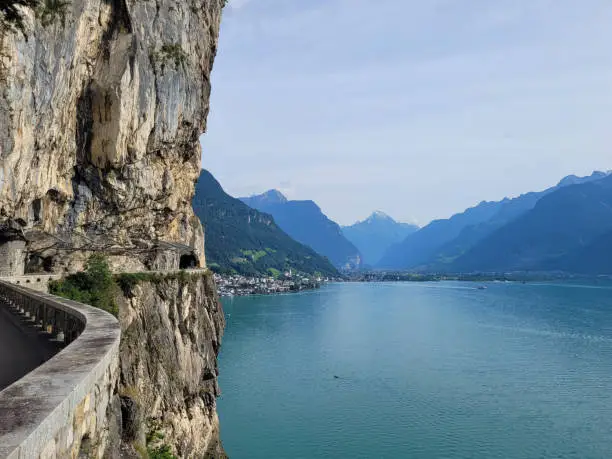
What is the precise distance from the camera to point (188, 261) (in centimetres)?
4444

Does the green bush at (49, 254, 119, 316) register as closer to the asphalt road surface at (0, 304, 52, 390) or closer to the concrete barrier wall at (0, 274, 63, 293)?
the concrete barrier wall at (0, 274, 63, 293)

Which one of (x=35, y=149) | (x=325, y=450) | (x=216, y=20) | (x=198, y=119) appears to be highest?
(x=216, y=20)

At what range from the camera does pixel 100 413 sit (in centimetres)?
670

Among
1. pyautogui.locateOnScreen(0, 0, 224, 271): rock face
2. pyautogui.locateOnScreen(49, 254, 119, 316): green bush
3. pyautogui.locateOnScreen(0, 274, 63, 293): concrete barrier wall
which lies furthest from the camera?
pyautogui.locateOnScreen(0, 0, 224, 271): rock face

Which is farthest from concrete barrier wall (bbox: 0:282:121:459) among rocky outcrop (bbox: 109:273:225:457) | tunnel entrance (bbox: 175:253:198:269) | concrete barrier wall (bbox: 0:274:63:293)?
tunnel entrance (bbox: 175:253:198:269)

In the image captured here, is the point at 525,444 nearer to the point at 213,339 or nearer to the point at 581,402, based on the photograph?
the point at 581,402

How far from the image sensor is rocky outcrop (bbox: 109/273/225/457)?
24.7 metres

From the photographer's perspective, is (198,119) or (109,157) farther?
(198,119)

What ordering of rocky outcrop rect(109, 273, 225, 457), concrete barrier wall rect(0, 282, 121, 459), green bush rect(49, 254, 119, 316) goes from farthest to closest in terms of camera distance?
rocky outcrop rect(109, 273, 225, 457), green bush rect(49, 254, 119, 316), concrete barrier wall rect(0, 282, 121, 459)

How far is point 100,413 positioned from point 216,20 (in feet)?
136

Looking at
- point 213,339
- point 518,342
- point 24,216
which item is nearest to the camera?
point 24,216

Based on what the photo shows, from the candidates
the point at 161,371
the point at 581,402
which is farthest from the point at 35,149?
the point at 581,402

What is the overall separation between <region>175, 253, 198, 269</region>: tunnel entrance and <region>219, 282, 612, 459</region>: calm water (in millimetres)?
15442

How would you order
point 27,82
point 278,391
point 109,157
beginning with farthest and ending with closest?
point 278,391 → point 109,157 → point 27,82
